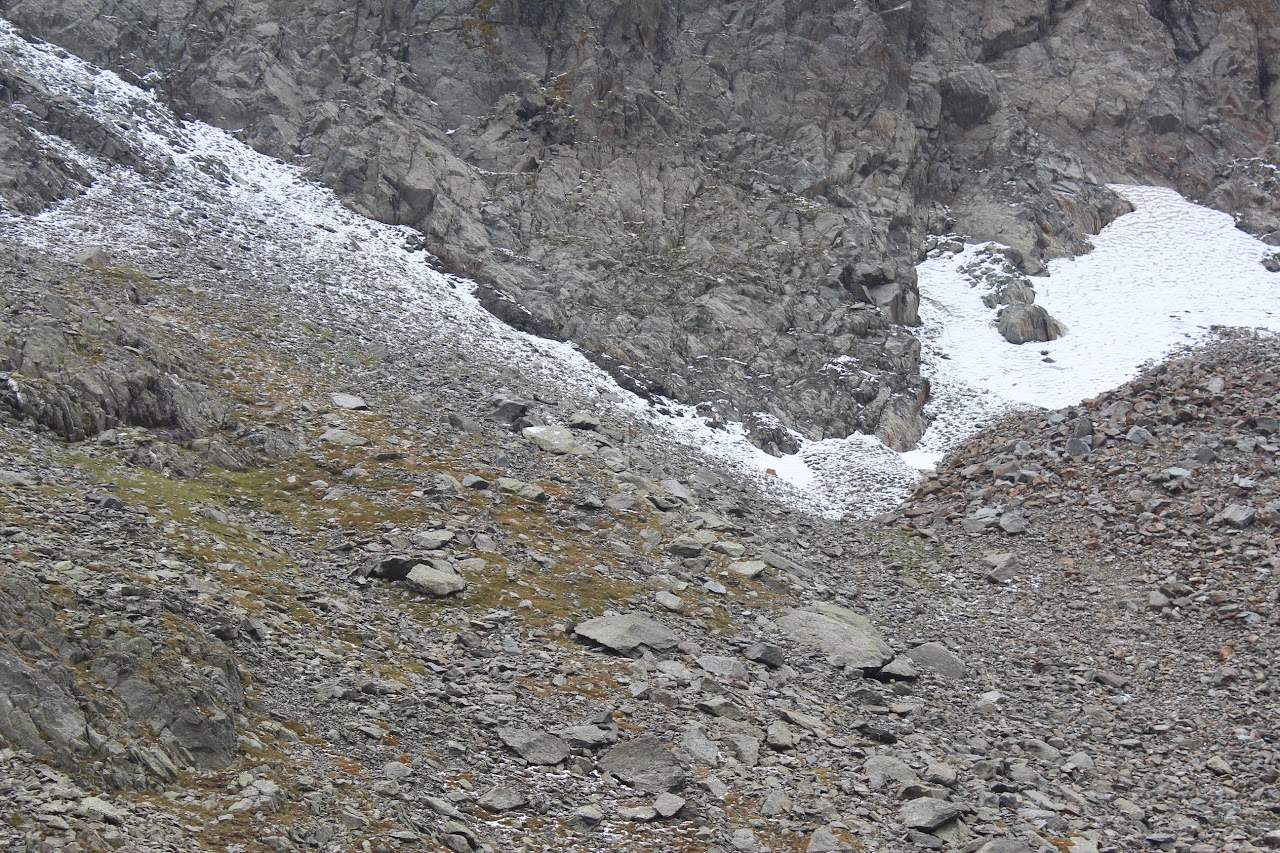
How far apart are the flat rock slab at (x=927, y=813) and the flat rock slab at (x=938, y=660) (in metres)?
5.35

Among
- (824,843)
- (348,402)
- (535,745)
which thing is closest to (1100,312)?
(348,402)

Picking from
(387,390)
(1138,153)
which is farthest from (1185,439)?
(1138,153)

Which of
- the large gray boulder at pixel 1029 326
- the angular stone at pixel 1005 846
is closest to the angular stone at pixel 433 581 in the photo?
the angular stone at pixel 1005 846

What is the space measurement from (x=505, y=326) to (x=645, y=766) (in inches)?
892

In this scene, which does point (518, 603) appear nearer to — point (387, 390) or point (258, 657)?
point (258, 657)

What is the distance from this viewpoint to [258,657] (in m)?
13.6

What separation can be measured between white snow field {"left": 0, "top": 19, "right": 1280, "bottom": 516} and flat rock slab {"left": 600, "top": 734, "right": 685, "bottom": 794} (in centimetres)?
1566

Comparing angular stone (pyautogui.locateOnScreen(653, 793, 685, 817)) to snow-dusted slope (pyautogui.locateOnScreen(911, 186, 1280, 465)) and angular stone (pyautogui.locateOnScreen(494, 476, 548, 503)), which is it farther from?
snow-dusted slope (pyautogui.locateOnScreen(911, 186, 1280, 465))

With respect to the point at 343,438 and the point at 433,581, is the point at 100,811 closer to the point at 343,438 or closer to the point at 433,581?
the point at 433,581

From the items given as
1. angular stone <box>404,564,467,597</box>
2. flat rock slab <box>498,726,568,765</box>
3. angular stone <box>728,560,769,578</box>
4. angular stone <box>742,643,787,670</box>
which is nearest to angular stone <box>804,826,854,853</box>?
flat rock slab <box>498,726,568,765</box>

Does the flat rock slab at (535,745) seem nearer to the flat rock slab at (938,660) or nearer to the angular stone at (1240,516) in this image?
the flat rock slab at (938,660)

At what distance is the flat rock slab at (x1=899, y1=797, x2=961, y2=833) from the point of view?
44.6ft

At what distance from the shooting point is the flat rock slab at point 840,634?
19219 mm

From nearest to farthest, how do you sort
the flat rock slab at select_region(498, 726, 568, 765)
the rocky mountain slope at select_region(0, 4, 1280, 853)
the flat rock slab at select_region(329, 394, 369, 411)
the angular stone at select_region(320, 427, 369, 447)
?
the rocky mountain slope at select_region(0, 4, 1280, 853) → the flat rock slab at select_region(498, 726, 568, 765) → the angular stone at select_region(320, 427, 369, 447) → the flat rock slab at select_region(329, 394, 369, 411)
